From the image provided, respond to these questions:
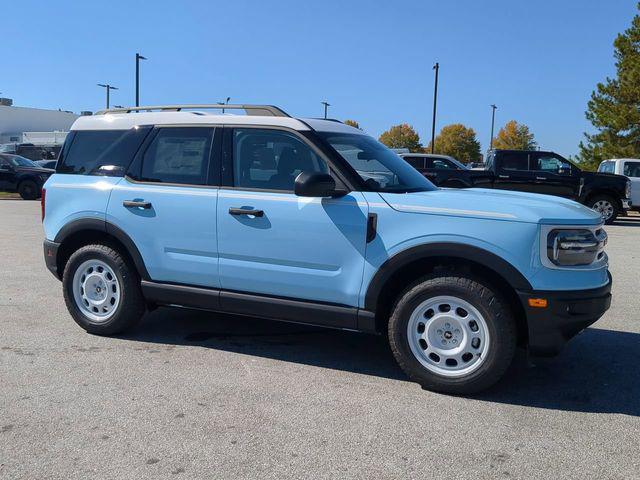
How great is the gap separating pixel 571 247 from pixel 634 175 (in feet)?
55.2

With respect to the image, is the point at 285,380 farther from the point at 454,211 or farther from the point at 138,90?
the point at 138,90

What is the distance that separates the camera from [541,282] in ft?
12.4

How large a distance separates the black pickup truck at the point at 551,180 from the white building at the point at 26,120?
202 feet

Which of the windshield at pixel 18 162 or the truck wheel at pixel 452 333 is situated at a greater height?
the windshield at pixel 18 162

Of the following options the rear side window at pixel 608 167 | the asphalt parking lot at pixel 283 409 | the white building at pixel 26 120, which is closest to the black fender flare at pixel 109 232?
the asphalt parking lot at pixel 283 409

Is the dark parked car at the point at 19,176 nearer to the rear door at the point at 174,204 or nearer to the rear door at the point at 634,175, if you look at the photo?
the rear door at the point at 174,204

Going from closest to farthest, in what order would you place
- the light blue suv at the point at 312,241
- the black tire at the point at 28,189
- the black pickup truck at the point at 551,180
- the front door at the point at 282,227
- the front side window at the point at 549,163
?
the light blue suv at the point at 312,241
the front door at the point at 282,227
the black pickup truck at the point at 551,180
the front side window at the point at 549,163
the black tire at the point at 28,189

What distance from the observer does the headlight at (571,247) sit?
3.79 meters

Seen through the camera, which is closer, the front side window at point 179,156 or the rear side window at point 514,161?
the front side window at point 179,156

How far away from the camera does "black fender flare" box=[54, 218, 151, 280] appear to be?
16.4 feet

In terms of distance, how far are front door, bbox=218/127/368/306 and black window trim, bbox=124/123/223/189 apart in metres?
0.08

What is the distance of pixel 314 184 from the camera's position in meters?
4.07

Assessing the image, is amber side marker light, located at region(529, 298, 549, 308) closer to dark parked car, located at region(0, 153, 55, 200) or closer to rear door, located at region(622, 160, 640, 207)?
rear door, located at region(622, 160, 640, 207)

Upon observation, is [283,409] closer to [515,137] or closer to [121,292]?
[121,292]
